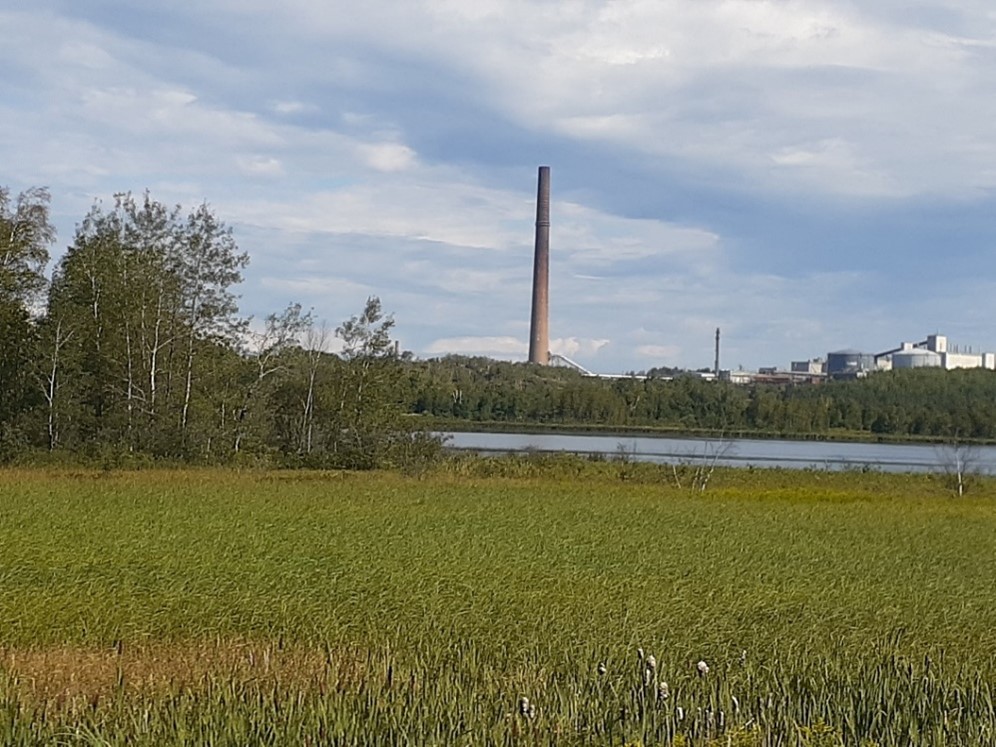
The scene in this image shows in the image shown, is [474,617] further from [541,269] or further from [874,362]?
[874,362]

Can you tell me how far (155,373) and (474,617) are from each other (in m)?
25.2

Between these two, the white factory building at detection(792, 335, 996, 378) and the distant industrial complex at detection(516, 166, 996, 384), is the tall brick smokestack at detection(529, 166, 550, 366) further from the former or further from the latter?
the white factory building at detection(792, 335, 996, 378)

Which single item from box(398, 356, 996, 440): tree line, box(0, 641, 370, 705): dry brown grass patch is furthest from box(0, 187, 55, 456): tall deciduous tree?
box(398, 356, 996, 440): tree line

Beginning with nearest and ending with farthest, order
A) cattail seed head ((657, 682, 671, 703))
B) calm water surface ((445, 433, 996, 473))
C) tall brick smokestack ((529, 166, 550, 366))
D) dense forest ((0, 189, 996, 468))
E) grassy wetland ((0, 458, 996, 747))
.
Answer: cattail seed head ((657, 682, 671, 703)) → grassy wetland ((0, 458, 996, 747)) → dense forest ((0, 189, 996, 468)) → calm water surface ((445, 433, 996, 473)) → tall brick smokestack ((529, 166, 550, 366))

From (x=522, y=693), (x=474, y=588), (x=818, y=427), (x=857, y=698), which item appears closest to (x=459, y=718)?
(x=522, y=693)

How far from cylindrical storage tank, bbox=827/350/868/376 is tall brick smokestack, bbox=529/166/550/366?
5925cm

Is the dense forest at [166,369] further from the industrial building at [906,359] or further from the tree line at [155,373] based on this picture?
the industrial building at [906,359]

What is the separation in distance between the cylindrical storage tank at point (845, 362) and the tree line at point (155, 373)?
105 metres

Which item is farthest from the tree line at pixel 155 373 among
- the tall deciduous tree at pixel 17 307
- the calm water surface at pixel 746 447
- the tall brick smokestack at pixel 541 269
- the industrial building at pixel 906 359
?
the industrial building at pixel 906 359

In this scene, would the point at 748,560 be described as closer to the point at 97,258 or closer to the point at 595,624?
the point at 595,624

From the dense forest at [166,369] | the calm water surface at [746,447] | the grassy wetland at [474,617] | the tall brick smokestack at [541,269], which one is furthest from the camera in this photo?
the tall brick smokestack at [541,269]

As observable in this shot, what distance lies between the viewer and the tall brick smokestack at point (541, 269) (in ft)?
277

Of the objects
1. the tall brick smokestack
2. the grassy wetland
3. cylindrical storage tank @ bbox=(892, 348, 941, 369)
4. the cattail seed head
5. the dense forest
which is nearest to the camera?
the cattail seed head

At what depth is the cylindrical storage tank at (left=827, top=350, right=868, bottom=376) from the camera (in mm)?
135875
